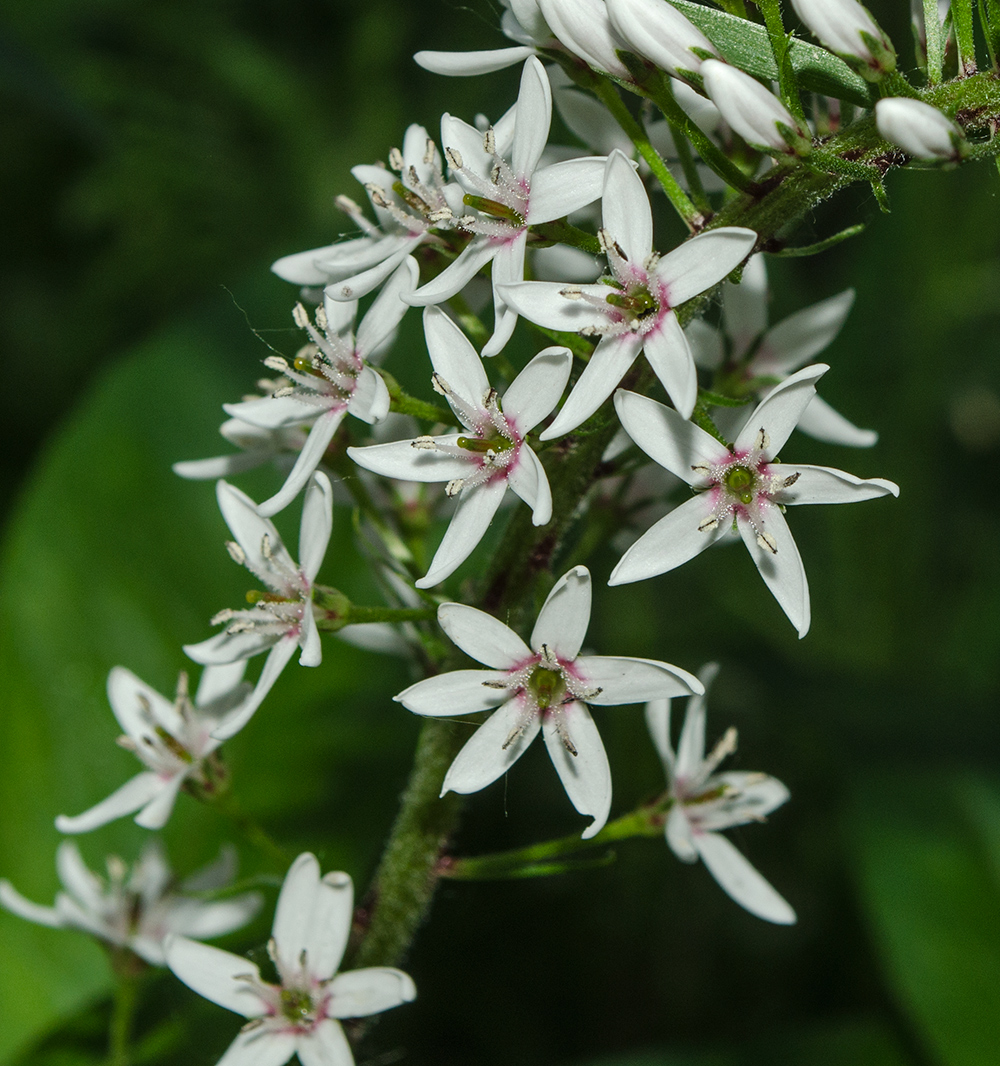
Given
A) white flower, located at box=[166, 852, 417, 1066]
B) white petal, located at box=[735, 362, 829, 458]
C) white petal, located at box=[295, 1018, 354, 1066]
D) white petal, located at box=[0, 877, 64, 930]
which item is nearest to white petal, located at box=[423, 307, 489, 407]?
white petal, located at box=[735, 362, 829, 458]

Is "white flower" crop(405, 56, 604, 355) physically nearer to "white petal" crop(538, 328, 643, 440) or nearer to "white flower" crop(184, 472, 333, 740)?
"white petal" crop(538, 328, 643, 440)

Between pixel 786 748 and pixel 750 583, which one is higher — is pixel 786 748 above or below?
below

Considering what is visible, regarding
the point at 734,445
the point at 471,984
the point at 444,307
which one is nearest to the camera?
the point at 734,445

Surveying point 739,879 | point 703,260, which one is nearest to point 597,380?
point 703,260

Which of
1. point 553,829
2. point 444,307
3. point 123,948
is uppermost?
point 444,307

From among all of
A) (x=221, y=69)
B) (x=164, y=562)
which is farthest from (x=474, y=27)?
(x=164, y=562)

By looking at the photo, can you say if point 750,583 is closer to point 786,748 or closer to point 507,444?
point 786,748

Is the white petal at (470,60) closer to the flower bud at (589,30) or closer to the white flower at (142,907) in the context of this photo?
the flower bud at (589,30)
